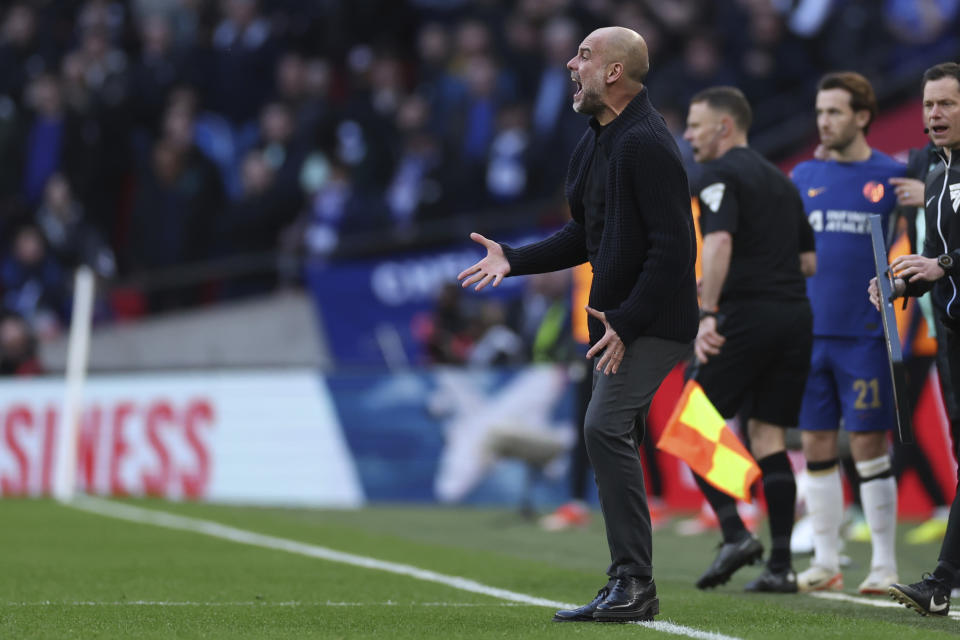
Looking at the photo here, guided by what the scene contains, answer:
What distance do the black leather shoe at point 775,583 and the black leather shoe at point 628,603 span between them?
1473 millimetres

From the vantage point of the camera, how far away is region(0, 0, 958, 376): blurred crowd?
1496cm

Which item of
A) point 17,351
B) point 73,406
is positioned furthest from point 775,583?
point 17,351

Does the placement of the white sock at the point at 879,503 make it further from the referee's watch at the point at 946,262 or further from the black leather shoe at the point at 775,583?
the referee's watch at the point at 946,262

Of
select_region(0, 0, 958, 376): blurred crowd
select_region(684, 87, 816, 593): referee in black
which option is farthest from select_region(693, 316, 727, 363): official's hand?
select_region(0, 0, 958, 376): blurred crowd

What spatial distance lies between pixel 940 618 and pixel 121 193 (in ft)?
48.4

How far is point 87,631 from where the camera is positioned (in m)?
5.54

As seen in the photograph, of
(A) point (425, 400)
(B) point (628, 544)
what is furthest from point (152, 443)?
(B) point (628, 544)

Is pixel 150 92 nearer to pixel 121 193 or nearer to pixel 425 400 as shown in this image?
pixel 121 193

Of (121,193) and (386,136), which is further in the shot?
(121,193)

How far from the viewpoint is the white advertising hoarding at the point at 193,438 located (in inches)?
573

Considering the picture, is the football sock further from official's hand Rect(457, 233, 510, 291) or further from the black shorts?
official's hand Rect(457, 233, 510, 291)

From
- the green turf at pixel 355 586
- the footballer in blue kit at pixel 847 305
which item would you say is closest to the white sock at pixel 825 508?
the footballer in blue kit at pixel 847 305

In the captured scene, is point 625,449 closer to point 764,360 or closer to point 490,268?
point 490,268

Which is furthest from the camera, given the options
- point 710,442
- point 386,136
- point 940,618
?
point 386,136
